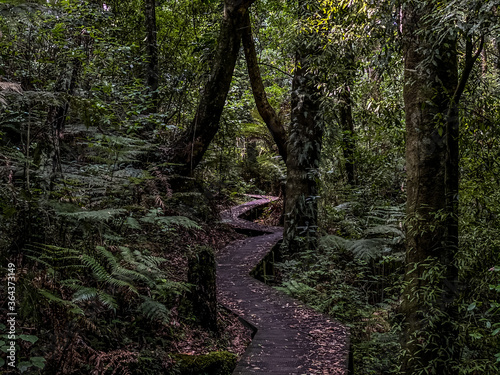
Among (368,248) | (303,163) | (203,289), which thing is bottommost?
(203,289)

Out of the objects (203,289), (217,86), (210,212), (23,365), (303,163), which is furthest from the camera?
(210,212)

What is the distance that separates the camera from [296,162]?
888 cm

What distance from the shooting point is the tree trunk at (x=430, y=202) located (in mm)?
3816

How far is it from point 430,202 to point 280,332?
2.40 meters

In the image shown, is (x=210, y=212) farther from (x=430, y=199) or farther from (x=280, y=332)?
(x=430, y=199)

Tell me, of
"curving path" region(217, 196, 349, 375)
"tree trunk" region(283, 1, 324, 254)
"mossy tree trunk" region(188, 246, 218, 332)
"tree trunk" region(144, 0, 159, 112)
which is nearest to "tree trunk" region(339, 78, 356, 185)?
"tree trunk" region(283, 1, 324, 254)

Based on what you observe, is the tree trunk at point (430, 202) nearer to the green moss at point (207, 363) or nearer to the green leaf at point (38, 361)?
the green moss at point (207, 363)

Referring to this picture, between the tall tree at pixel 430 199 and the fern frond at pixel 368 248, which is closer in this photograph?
the tall tree at pixel 430 199

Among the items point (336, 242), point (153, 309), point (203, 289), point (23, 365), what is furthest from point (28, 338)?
point (336, 242)

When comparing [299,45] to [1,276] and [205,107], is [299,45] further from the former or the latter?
[1,276]

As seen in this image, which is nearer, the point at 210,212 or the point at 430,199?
the point at 430,199

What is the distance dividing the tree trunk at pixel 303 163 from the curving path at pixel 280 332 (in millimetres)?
1675

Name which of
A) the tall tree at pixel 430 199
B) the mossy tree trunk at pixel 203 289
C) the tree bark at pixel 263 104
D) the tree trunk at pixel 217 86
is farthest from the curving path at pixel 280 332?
the tree bark at pixel 263 104

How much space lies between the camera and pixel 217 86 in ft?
25.5
